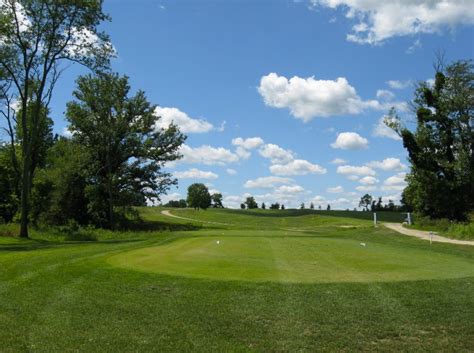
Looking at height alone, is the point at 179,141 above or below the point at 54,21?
below

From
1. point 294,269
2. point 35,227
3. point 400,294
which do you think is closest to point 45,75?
point 35,227

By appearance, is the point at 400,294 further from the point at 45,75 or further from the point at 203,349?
the point at 45,75

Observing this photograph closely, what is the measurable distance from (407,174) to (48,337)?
4568 cm

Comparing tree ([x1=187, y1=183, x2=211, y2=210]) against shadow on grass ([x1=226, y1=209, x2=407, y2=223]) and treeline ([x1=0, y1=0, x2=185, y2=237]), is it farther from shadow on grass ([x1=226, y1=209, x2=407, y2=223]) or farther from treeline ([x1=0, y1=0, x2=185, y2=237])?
treeline ([x1=0, y1=0, x2=185, y2=237])

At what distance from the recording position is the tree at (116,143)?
48.9m

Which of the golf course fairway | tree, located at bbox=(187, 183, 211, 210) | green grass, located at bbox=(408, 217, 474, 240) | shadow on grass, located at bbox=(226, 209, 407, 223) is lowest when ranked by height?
the golf course fairway

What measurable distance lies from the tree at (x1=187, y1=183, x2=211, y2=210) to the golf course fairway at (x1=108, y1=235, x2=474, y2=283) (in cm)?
9426

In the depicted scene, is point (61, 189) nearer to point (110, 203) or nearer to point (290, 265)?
point (110, 203)

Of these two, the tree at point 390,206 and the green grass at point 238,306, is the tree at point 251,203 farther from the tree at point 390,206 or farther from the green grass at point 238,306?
the green grass at point 238,306

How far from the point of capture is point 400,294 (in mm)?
9062

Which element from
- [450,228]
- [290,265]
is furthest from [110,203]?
[290,265]

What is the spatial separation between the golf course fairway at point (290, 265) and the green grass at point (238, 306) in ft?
0.17

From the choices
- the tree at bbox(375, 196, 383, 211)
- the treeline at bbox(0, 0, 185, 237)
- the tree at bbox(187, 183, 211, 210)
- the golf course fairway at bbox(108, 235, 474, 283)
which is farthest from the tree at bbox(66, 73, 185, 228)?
the tree at bbox(375, 196, 383, 211)

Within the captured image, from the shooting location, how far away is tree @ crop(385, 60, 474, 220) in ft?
142
